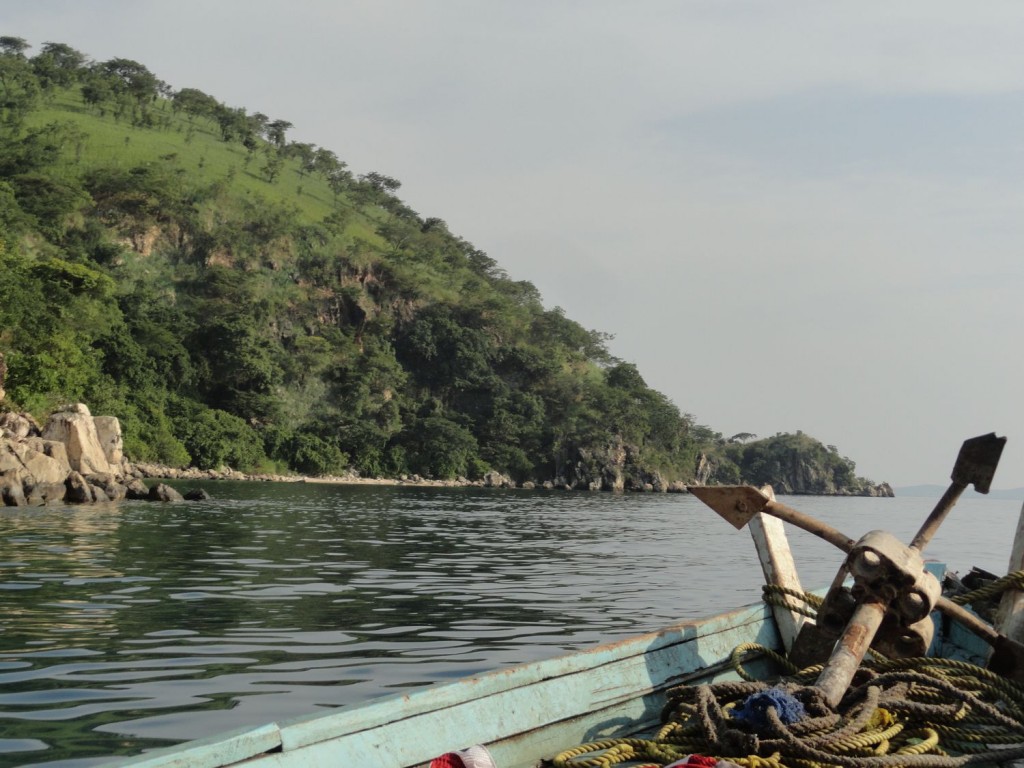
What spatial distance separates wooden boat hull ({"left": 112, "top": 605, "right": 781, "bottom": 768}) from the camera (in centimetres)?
370

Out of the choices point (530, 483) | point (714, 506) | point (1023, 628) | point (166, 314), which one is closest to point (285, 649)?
point (714, 506)

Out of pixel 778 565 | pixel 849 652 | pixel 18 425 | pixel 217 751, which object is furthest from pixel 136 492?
pixel 217 751

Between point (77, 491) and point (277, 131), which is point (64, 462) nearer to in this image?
point (77, 491)

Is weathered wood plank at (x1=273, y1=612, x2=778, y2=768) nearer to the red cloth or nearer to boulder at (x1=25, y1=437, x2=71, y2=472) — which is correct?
the red cloth

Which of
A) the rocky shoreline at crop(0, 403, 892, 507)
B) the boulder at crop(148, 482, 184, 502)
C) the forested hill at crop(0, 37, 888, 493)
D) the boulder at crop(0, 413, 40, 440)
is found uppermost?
the forested hill at crop(0, 37, 888, 493)

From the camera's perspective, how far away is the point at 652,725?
210 inches

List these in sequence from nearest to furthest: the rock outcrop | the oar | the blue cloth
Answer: the blue cloth < the oar < the rock outcrop

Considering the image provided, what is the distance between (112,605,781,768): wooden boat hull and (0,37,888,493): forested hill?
167 ft

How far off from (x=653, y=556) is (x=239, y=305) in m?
67.1

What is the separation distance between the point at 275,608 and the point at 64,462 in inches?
1081

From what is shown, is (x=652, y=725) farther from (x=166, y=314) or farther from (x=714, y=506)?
(x=166, y=314)

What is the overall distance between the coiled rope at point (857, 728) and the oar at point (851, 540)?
0.26m

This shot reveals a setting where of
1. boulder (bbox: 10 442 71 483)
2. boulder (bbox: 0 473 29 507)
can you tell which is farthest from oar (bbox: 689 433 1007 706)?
boulder (bbox: 10 442 71 483)

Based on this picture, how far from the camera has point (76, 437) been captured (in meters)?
41.1
